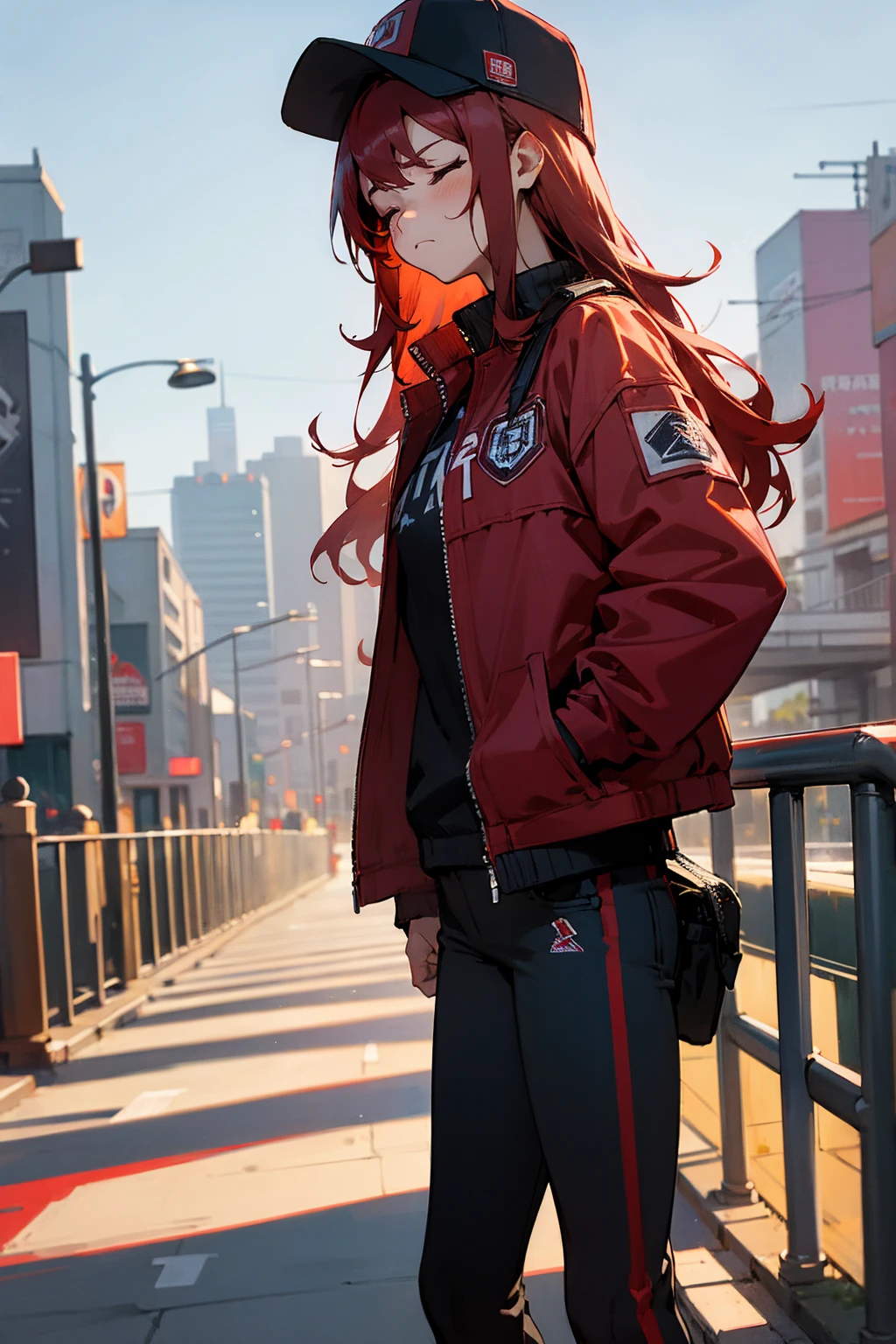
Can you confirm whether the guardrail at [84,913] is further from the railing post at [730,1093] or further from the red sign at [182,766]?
the red sign at [182,766]

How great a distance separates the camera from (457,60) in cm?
171

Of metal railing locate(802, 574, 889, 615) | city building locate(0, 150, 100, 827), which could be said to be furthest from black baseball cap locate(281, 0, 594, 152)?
metal railing locate(802, 574, 889, 615)

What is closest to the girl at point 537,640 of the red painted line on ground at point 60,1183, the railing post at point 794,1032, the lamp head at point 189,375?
the railing post at point 794,1032

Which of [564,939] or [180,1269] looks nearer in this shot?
[564,939]

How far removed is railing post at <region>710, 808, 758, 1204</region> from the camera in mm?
3246

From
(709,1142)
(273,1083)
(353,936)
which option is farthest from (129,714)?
(709,1142)

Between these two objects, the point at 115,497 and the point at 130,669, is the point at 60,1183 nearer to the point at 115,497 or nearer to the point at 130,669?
the point at 115,497

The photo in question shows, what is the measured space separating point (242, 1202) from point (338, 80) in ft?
10.7

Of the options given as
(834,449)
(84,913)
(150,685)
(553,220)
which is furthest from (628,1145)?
(834,449)

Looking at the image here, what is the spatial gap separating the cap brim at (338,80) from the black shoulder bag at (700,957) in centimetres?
95

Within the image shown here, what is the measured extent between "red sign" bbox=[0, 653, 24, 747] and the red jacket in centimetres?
1204

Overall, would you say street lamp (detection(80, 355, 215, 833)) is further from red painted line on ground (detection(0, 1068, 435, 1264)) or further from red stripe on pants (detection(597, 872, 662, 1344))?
red stripe on pants (detection(597, 872, 662, 1344))

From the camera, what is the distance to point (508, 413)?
5.37ft

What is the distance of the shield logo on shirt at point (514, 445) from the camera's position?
5.21ft
